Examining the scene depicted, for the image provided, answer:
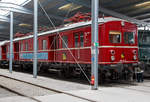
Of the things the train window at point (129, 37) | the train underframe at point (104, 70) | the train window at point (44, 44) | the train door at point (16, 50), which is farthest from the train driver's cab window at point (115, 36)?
the train door at point (16, 50)

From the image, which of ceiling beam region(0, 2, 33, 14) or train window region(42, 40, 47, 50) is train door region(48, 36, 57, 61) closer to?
train window region(42, 40, 47, 50)

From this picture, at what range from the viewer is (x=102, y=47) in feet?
38.3

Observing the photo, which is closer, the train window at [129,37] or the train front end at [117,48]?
the train front end at [117,48]

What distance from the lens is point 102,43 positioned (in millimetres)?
11703

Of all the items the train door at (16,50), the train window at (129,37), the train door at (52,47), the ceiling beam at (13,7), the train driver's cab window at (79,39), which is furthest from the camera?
the train door at (16,50)

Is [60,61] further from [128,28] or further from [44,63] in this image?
[128,28]

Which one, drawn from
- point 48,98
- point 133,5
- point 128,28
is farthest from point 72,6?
point 48,98

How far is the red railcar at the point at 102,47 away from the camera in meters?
11.7

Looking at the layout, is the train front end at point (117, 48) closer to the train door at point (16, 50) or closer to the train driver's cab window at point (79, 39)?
the train driver's cab window at point (79, 39)

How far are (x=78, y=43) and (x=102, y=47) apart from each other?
6.39 ft

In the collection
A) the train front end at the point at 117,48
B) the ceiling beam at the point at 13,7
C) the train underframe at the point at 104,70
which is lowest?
the train underframe at the point at 104,70

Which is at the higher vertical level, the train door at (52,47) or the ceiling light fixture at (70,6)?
the ceiling light fixture at (70,6)

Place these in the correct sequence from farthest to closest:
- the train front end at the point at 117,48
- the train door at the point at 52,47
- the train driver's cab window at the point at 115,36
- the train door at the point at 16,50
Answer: the train door at the point at 16,50
the train door at the point at 52,47
the train driver's cab window at the point at 115,36
the train front end at the point at 117,48

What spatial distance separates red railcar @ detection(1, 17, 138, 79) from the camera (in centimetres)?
1170
